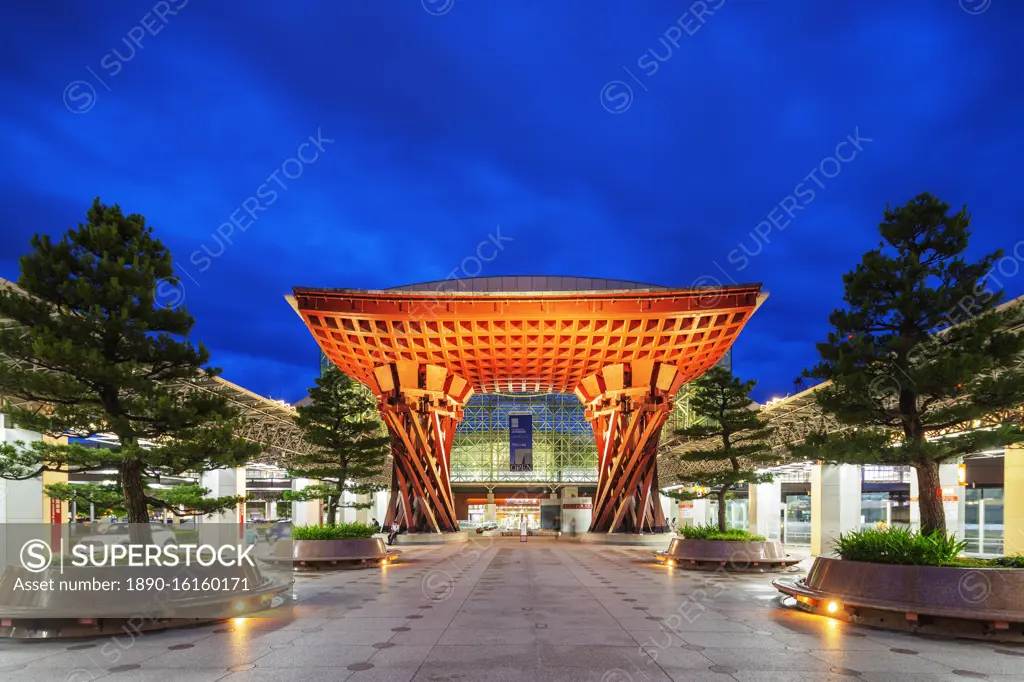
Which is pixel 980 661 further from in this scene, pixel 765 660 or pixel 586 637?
pixel 586 637

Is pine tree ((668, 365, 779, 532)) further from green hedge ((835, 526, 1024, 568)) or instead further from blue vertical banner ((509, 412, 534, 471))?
blue vertical banner ((509, 412, 534, 471))

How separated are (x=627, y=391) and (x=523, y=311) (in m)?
7.75

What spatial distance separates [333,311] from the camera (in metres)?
39.2

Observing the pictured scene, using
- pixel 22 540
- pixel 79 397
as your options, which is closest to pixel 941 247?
pixel 79 397

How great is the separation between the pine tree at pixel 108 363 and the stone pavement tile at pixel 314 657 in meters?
4.53

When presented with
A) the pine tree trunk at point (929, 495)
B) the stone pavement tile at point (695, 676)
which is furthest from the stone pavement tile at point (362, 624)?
the pine tree trunk at point (929, 495)

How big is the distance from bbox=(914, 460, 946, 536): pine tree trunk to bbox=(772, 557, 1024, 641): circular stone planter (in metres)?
1.95

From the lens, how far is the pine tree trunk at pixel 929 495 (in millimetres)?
13516

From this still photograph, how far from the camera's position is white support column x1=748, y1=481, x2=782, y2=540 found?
140 ft

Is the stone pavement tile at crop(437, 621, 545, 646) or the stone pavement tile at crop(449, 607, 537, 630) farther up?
the stone pavement tile at crop(437, 621, 545, 646)

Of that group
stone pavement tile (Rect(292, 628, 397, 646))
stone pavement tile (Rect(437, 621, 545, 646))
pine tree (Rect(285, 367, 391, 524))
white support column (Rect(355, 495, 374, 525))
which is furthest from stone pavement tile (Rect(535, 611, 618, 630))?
white support column (Rect(355, 495, 374, 525))

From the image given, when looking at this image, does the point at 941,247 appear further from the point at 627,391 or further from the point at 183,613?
the point at 627,391

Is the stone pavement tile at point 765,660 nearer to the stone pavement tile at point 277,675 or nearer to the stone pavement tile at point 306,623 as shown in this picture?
the stone pavement tile at point 277,675

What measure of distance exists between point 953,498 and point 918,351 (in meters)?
20.3
